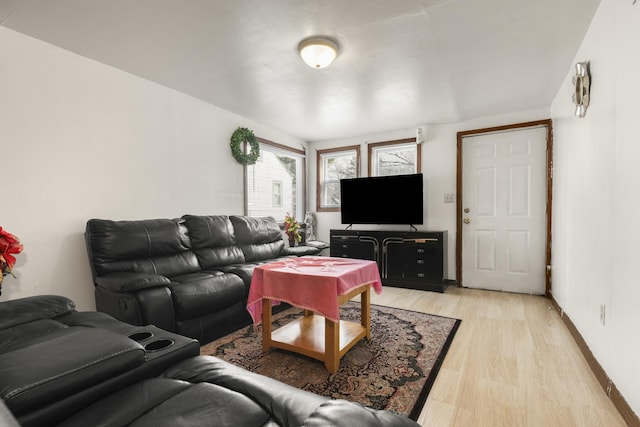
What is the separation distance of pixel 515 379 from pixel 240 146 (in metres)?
3.82

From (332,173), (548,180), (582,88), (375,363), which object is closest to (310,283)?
(375,363)

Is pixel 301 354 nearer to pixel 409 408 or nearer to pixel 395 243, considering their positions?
pixel 409 408

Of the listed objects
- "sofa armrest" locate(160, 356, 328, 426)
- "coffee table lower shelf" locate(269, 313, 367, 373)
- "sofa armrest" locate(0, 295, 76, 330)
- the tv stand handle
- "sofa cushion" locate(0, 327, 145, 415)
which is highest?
the tv stand handle

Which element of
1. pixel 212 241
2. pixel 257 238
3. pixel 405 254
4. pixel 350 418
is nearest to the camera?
pixel 350 418

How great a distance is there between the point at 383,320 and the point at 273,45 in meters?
2.72

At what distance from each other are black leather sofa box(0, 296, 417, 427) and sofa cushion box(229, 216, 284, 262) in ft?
7.99

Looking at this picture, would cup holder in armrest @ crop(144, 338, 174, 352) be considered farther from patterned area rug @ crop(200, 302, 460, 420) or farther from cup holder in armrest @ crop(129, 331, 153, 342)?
patterned area rug @ crop(200, 302, 460, 420)

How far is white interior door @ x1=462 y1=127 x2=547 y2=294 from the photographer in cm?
397

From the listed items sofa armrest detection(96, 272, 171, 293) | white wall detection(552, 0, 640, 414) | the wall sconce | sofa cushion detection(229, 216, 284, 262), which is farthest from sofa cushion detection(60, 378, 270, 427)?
the wall sconce

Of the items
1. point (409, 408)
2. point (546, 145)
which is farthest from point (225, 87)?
point (546, 145)

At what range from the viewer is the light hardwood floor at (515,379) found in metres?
1.60

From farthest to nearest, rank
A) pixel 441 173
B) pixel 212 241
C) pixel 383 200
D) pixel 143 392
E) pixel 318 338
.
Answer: pixel 383 200
pixel 441 173
pixel 212 241
pixel 318 338
pixel 143 392

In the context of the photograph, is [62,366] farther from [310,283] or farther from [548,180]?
[548,180]

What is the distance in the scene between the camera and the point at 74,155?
2.62 m
